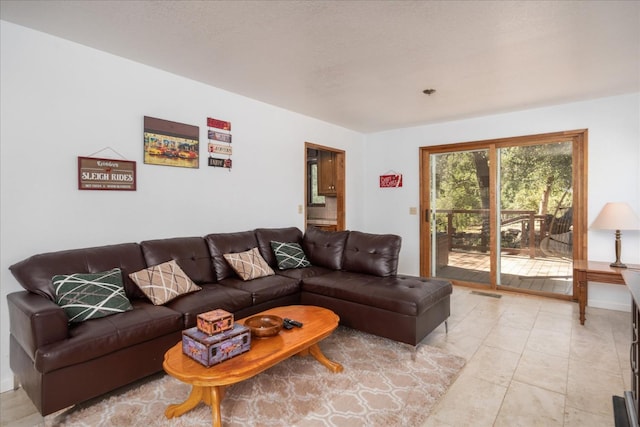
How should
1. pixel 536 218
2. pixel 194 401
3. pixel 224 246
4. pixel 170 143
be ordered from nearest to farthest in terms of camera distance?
pixel 194 401
pixel 170 143
pixel 224 246
pixel 536 218

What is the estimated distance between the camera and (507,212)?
4.58 meters

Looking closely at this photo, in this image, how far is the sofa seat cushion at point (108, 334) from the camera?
1.78 m

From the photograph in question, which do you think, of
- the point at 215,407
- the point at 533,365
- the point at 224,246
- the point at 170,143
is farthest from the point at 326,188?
the point at 215,407

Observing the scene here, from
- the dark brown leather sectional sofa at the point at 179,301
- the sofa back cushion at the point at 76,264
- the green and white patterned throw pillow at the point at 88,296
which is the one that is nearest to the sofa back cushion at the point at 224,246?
the dark brown leather sectional sofa at the point at 179,301

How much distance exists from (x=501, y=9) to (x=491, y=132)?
2804mm

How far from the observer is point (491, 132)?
15.1 feet

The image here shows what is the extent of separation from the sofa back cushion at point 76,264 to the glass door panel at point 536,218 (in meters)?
4.45

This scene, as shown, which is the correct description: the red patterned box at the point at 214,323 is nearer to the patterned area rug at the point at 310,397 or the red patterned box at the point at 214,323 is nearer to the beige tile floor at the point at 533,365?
the patterned area rug at the point at 310,397

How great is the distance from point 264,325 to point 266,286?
2.76 ft

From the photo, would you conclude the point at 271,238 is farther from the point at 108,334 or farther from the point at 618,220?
the point at 618,220

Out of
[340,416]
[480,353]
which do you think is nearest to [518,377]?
[480,353]

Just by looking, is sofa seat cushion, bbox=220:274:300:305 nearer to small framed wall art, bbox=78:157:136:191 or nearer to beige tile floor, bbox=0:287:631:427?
small framed wall art, bbox=78:157:136:191

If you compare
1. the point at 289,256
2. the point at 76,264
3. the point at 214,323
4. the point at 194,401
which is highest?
the point at 76,264

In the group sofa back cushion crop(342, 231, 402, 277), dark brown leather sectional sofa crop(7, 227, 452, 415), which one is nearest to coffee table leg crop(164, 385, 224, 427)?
dark brown leather sectional sofa crop(7, 227, 452, 415)
